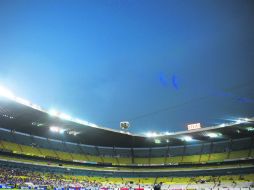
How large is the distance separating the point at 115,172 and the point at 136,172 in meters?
6.12

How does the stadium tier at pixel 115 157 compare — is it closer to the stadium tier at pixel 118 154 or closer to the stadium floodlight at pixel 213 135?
the stadium tier at pixel 118 154

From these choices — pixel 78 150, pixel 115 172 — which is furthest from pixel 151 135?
pixel 78 150

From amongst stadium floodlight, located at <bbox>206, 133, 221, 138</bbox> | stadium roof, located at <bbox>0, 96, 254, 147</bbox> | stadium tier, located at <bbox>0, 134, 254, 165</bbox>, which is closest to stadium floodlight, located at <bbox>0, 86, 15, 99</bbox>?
stadium roof, located at <bbox>0, 96, 254, 147</bbox>

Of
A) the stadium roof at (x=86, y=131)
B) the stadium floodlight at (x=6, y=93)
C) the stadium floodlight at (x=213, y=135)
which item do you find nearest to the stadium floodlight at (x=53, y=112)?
the stadium roof at (x=86, y=131)

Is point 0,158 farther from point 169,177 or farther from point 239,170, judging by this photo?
point 239,170

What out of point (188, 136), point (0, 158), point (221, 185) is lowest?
point (221, 185)

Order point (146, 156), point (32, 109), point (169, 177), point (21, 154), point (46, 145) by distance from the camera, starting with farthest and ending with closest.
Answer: point (146, 156) < point (169, 177) < point (46, 145) < point (21, 154) < point (32, 109)

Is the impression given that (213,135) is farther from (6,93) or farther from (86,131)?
A: (6,93)

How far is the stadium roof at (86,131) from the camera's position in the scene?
178 ft

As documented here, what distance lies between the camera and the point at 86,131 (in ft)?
229

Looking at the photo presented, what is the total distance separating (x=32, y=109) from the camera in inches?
2085

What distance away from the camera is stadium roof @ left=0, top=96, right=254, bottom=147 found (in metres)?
54.2

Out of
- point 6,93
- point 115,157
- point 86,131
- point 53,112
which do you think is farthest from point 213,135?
point 6,93

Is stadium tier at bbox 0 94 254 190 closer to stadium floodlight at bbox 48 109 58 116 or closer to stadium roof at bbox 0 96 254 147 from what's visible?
stadium roof at bbox 0 96 254 147
